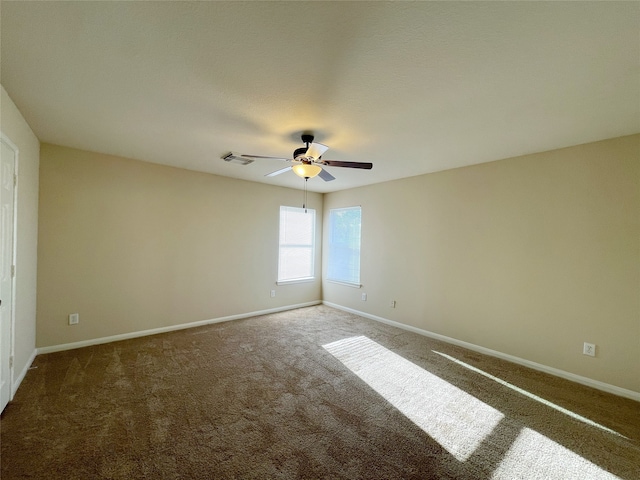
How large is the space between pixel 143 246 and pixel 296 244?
2.71 metres

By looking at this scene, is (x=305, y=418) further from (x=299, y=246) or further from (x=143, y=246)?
(x=299, y=246)

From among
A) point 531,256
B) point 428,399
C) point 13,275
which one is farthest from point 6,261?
point 531,256

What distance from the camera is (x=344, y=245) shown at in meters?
5.52

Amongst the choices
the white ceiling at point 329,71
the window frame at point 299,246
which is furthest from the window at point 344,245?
the white ceiling at point 329,71

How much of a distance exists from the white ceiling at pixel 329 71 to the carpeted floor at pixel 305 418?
2478mm

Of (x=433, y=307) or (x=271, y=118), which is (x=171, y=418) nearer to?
(x=271, y=118)

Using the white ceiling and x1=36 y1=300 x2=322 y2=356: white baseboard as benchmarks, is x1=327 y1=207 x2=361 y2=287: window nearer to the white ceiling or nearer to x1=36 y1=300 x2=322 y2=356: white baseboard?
x1=36 y1=300 x2=322 y2=356: white baseboard

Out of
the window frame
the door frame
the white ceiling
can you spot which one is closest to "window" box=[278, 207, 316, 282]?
the window frame

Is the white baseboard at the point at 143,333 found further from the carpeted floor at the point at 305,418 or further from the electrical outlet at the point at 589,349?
the electrical outlet at the point at 589,349

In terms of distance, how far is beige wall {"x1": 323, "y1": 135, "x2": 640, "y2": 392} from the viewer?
261 centimetres

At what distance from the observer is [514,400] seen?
8.00 feet

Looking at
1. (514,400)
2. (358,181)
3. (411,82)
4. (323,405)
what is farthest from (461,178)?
(323,405)

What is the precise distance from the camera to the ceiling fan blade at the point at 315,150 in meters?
2.49

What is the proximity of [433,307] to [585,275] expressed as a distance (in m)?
1.75
